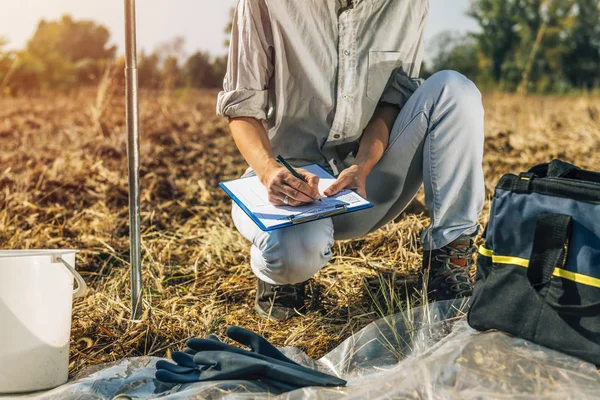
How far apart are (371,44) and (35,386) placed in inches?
51.3

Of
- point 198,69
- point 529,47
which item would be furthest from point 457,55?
point 198,69

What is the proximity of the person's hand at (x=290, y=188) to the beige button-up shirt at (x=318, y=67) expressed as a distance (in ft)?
0.94

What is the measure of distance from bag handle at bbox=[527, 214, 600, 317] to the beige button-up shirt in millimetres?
746

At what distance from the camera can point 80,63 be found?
335 inches

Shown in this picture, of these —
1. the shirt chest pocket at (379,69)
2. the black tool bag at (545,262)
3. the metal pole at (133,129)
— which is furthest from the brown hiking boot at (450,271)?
the metal pole at (133,129)

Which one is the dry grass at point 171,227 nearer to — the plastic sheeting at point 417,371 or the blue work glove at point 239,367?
the plastic sheeting at point 417,371

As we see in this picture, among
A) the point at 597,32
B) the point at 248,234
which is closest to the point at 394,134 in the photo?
the point at 248,234

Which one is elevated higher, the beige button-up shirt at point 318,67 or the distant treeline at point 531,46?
the distant treeline at point 531,46

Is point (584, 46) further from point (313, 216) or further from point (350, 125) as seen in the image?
point (313, 216)

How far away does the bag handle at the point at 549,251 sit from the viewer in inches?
51.9

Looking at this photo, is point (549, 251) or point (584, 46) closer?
point (549, 251)

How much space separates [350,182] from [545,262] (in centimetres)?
57

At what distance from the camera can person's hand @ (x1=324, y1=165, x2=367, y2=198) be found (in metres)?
1.70

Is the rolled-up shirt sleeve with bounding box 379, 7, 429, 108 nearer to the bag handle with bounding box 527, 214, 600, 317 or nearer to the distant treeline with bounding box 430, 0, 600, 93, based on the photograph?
the bag handle with bounding box 527, 214, 600, 317
